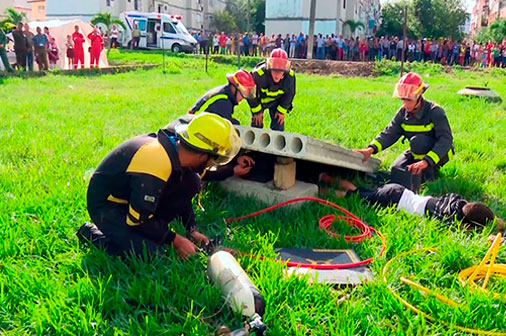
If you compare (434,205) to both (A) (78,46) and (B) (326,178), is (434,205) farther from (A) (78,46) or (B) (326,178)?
(A) (78,46)

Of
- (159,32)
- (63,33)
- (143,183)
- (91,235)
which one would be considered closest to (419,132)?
(143,183)

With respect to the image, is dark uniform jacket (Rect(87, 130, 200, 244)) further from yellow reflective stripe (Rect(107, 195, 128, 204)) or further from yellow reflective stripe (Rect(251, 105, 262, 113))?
yellow reflective stripe (Rect(251, 105, 262, 113))

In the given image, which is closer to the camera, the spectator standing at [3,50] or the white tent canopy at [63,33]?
the spectator standing at [3,50]

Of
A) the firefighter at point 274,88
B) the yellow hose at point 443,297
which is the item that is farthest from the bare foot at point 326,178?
the yellow hose at point 443,297

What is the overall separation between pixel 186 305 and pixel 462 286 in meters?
1.75

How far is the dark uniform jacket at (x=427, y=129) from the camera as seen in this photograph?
5.06m

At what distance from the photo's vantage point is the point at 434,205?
4.18 metres

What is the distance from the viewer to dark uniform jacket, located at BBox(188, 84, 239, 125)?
5.00 metres

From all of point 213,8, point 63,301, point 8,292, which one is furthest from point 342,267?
point 213,8

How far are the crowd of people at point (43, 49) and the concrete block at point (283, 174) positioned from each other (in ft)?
46.9

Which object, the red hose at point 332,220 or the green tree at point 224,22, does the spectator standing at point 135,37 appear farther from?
the red hose at point 332,220

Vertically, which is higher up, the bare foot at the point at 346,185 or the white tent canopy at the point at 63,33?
the white tent canopy at the point at 63,33

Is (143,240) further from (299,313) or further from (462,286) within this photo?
(462,286)

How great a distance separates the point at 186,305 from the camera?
9.23 feet
